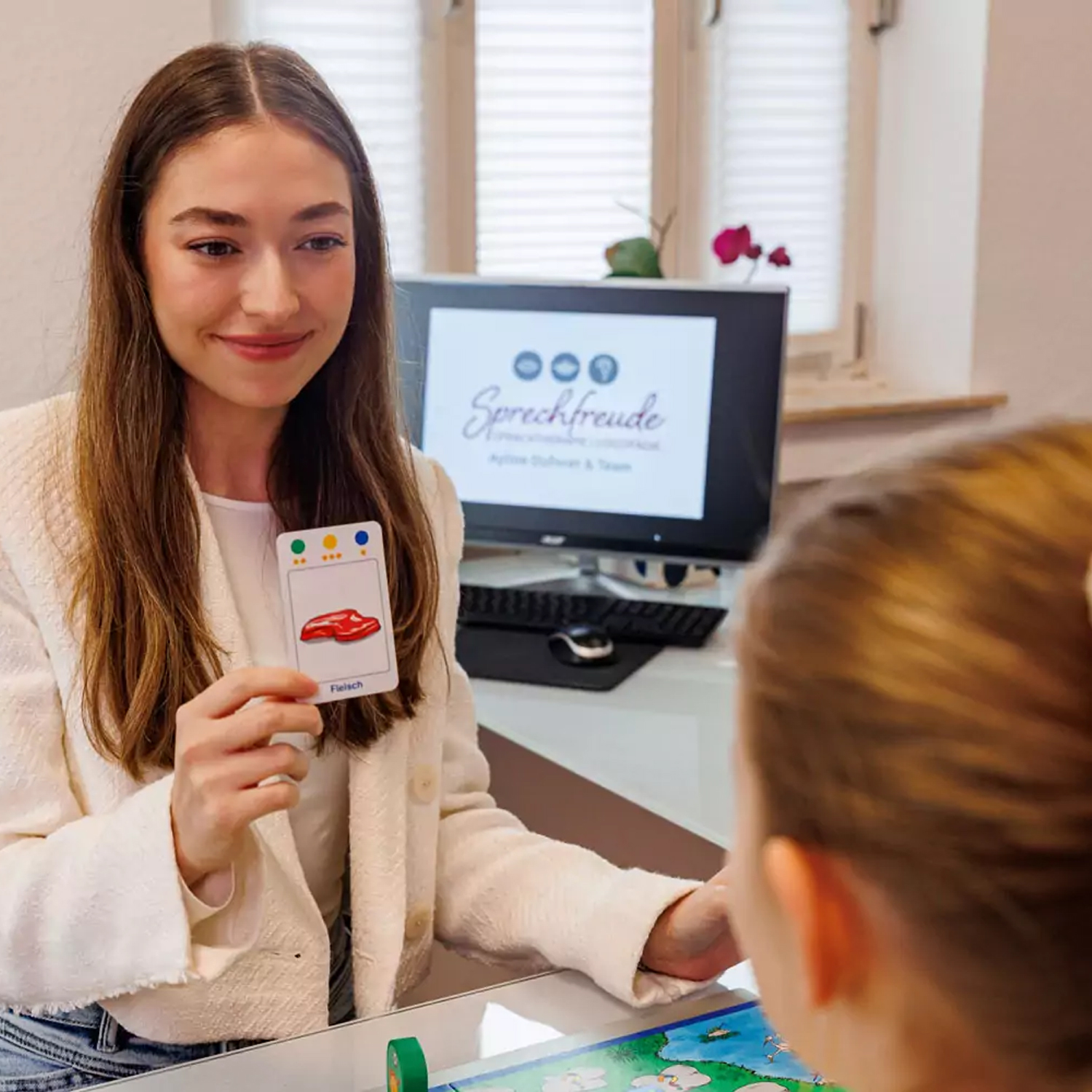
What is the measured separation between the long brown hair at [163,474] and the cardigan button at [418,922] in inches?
6.0

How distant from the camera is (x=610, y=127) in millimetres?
2785

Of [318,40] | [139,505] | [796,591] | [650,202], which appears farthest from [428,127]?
[796,591]

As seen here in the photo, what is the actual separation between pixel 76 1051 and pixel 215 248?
64cm

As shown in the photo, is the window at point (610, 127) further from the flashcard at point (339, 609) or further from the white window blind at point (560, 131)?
the flashcard at point (339, 609)

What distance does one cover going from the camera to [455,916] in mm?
1332

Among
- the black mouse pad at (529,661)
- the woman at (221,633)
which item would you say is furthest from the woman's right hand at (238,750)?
the black mouse pad at (529,661)

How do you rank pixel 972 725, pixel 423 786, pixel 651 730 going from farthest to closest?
1. pixel 651 730
2. pixel 423 786
3. pixel 972 725

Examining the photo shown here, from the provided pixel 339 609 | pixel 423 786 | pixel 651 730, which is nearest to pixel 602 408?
pixel 651 730

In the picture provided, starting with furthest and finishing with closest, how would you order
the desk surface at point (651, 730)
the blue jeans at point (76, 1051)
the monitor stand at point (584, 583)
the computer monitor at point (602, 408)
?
the monitor stand at point (584, 583) < the computer monitor at point (602, 408) < the desk surface at point (651, 730) < the blue jeans at point (76, 1051)

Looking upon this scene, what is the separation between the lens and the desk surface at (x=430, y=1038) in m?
0.99

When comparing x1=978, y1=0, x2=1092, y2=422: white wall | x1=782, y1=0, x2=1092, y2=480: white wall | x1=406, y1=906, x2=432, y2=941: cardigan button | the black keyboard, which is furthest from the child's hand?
x1=978, y1=0, x2=1092, y2=422: white wall

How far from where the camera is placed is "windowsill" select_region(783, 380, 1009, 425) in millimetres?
2750

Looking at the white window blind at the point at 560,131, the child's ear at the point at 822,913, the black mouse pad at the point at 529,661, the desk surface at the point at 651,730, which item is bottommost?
the desk surface at the point at 651,730

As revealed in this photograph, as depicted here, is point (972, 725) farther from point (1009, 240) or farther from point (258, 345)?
point (1009, 240)
